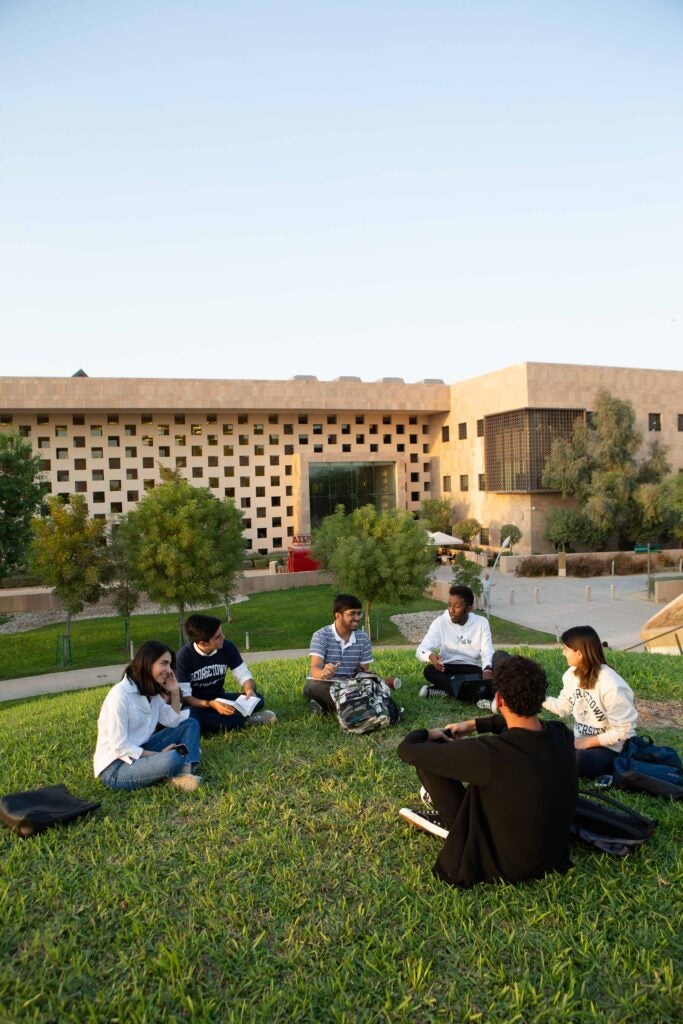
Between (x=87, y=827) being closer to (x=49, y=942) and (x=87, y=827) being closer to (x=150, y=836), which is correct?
(x=150, y=836)

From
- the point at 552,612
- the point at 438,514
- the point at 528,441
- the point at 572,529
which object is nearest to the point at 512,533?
the point at 572,529

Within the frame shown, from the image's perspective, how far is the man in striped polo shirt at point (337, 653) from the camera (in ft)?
21.6

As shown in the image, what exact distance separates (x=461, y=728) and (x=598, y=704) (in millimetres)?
1326

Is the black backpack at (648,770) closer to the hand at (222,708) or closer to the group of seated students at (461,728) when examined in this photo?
the group of seated students at (461,728)

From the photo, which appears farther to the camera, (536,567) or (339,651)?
(536,567)

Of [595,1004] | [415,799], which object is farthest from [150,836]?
[595,1004]

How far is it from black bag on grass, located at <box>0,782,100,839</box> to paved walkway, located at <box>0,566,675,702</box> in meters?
9.50

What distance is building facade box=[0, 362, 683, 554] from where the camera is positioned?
40.9 meters

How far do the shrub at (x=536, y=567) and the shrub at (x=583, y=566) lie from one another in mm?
761

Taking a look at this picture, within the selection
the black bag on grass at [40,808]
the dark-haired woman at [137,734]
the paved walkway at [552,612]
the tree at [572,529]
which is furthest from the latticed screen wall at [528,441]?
the black bag on grass at [40,808]

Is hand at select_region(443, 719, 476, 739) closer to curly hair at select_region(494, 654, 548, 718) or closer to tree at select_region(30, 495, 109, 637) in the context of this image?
curly hair at select_region(494, 654, 548, 718)

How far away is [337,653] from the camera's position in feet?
22.0

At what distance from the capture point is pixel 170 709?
5285 mm

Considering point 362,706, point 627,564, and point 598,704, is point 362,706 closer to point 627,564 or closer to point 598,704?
point 598,704
